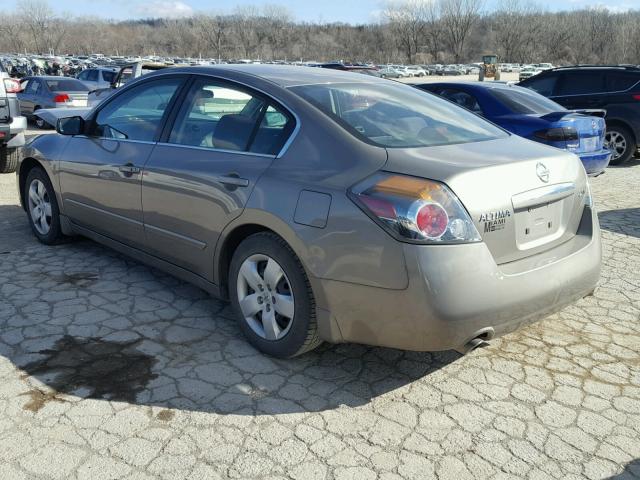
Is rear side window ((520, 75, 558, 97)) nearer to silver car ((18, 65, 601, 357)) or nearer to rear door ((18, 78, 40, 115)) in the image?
silver car ((18, 65, 601, 357))

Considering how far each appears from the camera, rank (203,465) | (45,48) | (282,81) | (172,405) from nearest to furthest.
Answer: (203,465), (172,405), (282,81), (45,48)

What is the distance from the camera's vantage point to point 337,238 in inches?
111

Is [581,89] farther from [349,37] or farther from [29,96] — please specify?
[349,37]

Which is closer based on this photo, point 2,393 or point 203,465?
point 203,465

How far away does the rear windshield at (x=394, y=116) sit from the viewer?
3.20m

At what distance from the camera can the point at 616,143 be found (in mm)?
10641

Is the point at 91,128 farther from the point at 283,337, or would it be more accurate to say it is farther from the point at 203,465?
the point at 203,465

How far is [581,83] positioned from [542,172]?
8903 mm

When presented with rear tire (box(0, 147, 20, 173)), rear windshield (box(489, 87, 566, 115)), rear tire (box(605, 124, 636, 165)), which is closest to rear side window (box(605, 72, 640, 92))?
rear tire (box(605, 124, 636, 165))

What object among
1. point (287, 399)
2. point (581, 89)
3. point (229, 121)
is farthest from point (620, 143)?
point (287, 399)

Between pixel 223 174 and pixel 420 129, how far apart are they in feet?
3.71

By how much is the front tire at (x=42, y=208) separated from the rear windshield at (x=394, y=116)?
2791 millimetres

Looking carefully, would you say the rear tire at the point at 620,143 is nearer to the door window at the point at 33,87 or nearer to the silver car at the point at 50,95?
the silver car at the point at 50,95

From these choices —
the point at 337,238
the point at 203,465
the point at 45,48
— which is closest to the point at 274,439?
the point at 203,465
